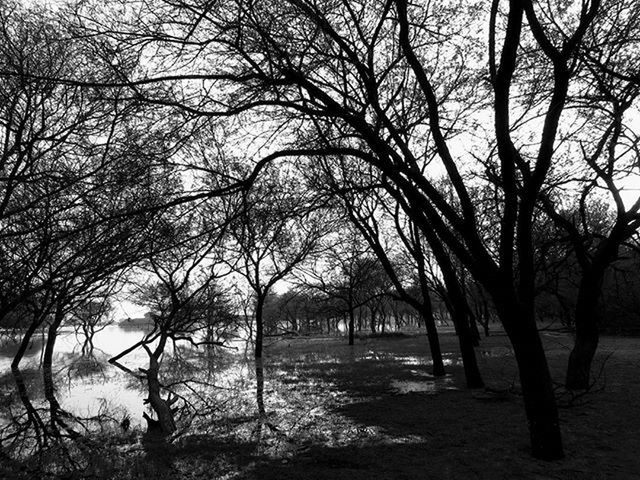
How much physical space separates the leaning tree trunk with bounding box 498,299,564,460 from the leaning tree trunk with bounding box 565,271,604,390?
5215mm

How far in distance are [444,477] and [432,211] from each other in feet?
12.3

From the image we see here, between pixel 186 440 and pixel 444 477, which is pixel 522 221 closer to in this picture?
pixel 444 477

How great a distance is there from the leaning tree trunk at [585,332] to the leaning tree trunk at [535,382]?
5215 mm

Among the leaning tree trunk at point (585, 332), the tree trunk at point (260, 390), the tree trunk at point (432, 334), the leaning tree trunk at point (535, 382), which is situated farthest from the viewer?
the tree trunk at point (432, 334)

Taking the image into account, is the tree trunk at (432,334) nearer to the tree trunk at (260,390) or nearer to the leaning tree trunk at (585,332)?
the leaning tree trunk at (585,332)

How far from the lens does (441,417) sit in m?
9.91

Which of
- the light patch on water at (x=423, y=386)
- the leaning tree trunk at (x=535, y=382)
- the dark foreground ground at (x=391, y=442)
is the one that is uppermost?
the leaning tree trunk at (x=535, y=382)

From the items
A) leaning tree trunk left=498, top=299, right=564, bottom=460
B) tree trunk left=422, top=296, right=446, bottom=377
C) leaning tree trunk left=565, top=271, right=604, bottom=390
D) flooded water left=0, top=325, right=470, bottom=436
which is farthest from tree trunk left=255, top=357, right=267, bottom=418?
leaning tree trunk left=565, top=271, right=604, bottom=390

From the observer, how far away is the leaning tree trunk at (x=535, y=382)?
6234 millimetres

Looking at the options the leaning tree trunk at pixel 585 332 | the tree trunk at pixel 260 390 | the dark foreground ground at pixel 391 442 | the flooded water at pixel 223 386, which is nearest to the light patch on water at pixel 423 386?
the flooded water at pixel 223 386

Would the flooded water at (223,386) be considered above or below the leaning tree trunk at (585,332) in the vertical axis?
below

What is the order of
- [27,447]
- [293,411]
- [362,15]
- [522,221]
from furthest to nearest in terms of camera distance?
[293,411] < [27,447] < [362,15] < [522,221]

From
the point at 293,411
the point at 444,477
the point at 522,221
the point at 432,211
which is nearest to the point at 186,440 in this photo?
the point at 293,411

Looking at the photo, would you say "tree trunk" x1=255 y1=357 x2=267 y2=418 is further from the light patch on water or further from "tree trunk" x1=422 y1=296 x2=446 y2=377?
"tree trunk" x1=422 y1=296 x2=446 y2=377
